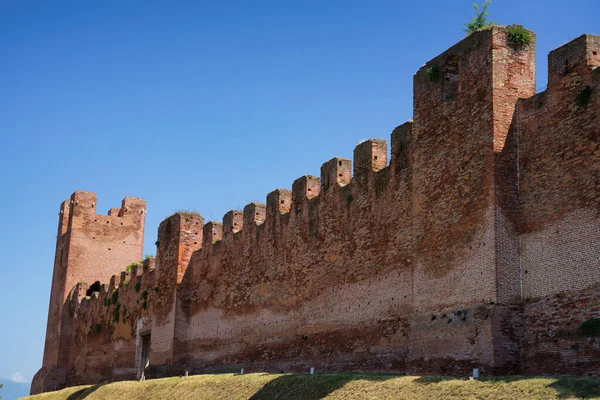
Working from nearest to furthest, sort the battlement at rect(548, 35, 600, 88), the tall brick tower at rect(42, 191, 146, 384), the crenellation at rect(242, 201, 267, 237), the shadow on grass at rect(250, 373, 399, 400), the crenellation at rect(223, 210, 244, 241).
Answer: the battlement at rect(548, 35, 600, 88) → the shadow on grass at rect(250, 373, 399, 400) → the crenellation at rect(242, 201, 267, 237) → the crenellation at rect(223, 210, 244, 241) → the tall brick tower at rect(42, 191, 146, 384)

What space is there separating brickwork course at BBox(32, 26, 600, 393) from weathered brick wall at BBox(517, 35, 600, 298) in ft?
0.08

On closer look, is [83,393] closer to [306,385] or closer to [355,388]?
[306,385]

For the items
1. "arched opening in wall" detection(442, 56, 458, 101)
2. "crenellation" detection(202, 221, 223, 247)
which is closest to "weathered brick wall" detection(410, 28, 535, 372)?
"arched opening in wall" detection(442, 56, 458, 101)

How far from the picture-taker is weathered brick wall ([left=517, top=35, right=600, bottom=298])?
39.9 ft

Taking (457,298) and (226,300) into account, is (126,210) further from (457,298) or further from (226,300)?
(457,298)

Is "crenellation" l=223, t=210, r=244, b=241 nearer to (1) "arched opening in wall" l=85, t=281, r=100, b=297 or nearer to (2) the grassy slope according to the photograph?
(2) the grassy slope

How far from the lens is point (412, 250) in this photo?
1570cm

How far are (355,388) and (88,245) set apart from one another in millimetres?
27645

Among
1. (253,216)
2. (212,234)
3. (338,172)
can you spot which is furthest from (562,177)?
(212,234)

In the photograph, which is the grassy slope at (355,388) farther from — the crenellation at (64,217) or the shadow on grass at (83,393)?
the crenellation at (64,217)

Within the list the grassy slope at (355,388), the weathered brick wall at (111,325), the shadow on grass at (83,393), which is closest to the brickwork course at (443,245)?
the grassy slope at (355,388)

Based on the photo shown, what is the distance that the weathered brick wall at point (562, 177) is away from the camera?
39.9ft

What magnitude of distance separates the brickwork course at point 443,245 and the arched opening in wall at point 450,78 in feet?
0.10

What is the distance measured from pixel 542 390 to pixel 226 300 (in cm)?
1471
